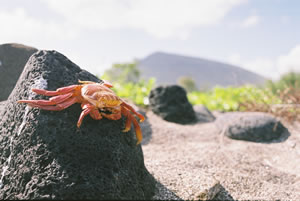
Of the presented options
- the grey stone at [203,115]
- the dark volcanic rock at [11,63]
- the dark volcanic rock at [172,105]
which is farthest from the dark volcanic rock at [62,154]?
the grey stone at [203,115]

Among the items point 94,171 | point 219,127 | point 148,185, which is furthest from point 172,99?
point 94,171

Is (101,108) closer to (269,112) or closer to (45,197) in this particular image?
(45,197)

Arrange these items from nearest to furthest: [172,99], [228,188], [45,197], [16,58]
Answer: [45,197]
[228,188]
[16,58]
[172,99]

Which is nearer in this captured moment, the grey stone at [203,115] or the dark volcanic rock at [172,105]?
the dark volcanic rock at [172,105]

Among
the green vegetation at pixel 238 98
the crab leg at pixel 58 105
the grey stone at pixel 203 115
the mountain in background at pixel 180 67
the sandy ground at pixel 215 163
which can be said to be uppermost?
the mountain in background at pixel 180 67

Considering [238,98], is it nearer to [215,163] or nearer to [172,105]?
[172,105]

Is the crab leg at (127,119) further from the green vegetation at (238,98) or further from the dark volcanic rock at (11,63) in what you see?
the green vegetation at (238,98)
